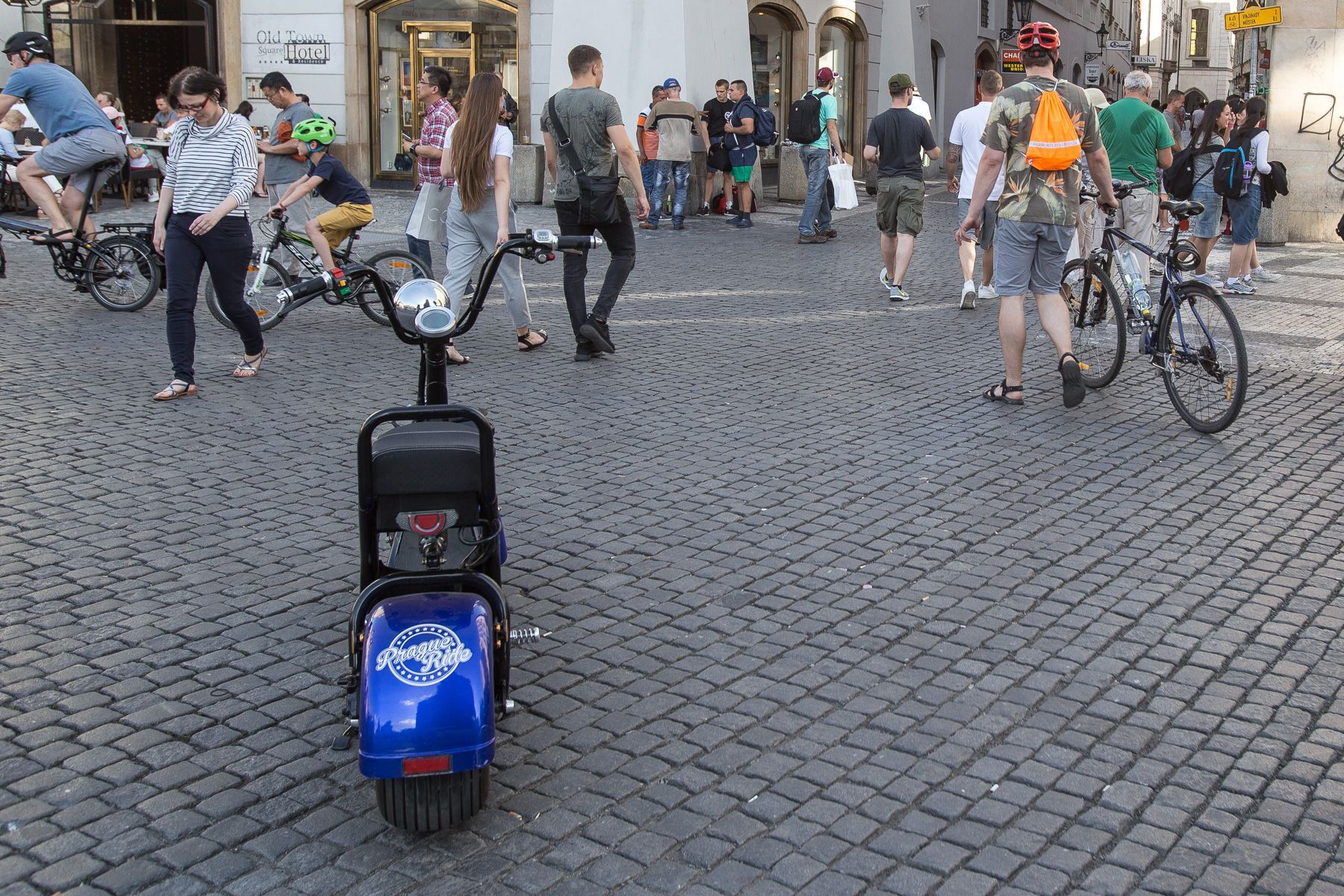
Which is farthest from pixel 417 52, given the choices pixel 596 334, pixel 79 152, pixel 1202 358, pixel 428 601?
pixel 428 601

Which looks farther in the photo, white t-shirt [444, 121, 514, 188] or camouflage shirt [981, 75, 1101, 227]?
white t-shirt [444, 121, 514, 188]

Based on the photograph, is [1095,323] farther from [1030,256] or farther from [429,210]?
[429,210]

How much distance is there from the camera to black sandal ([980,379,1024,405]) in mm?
7672

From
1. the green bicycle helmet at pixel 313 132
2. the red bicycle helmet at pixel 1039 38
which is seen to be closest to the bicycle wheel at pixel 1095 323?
the red bicycle helmet at pixel 1039 38

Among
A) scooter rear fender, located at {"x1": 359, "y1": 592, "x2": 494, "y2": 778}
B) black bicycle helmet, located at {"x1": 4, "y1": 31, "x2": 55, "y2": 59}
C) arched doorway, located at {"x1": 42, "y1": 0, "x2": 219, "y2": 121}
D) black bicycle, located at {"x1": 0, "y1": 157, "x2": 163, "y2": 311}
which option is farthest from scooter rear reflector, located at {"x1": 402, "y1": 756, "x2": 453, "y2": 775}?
arched doorway, located at {"x1": 42, "y1": 0, "x2": 219, "y2": 121}

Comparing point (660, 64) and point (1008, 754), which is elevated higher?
point (660, 64)

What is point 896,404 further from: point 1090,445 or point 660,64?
point 660,64

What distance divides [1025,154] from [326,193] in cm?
493

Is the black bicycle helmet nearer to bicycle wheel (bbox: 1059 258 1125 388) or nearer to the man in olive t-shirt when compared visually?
the man in olive t-shirt

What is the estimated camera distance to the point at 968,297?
36.1 feet

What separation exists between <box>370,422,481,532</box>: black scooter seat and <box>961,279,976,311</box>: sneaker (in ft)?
26.5

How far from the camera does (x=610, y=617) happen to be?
4.66m

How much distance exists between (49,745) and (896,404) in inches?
198

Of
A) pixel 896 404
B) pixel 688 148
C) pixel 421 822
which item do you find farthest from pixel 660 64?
pixel 421 822
